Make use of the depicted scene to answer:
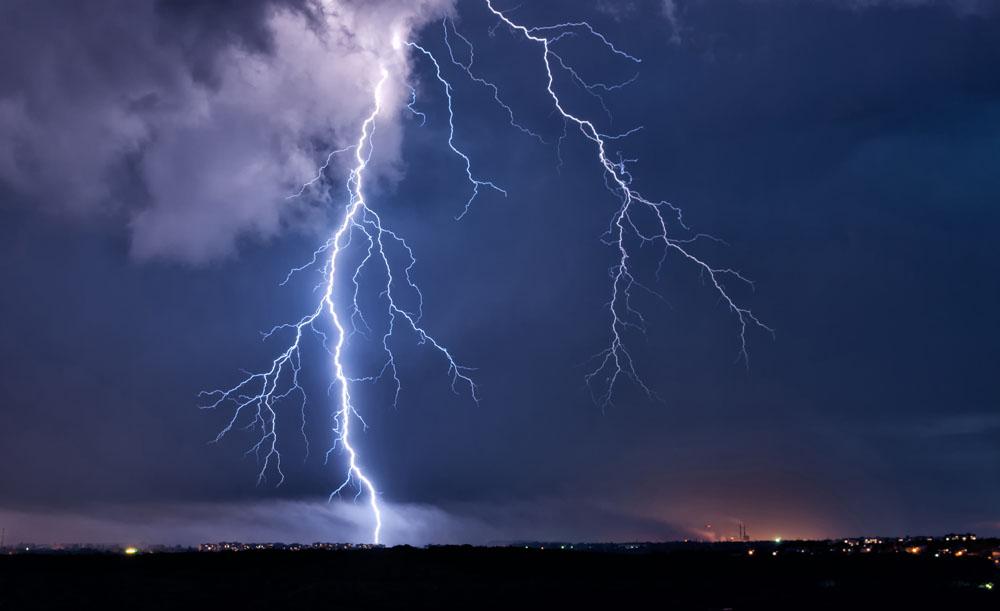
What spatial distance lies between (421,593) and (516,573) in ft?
71.6

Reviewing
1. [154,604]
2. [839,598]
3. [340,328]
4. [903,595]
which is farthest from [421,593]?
[903,595]

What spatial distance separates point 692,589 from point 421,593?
1445cm

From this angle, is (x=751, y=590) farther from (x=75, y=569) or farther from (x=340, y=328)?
(x=75, y=569)

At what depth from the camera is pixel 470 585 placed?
5094cm

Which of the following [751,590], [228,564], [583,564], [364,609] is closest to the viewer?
[364,609]

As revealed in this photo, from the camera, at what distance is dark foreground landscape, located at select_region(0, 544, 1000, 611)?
121 feet

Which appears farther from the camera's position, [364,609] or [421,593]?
[421,593]

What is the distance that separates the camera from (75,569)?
2584 inches

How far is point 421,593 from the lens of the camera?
144 ft

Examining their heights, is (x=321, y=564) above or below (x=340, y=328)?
below

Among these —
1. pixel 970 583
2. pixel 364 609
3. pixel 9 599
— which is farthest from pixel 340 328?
pixel 970 583

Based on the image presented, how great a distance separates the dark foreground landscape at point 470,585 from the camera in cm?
3697

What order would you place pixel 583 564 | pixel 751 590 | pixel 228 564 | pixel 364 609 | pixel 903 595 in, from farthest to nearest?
pixel 583 564 → pixel 228 564 → pixel 751 590 → pixel 903 595 → pixel 364 609

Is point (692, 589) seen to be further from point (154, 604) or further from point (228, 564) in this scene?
point (228, 564)
